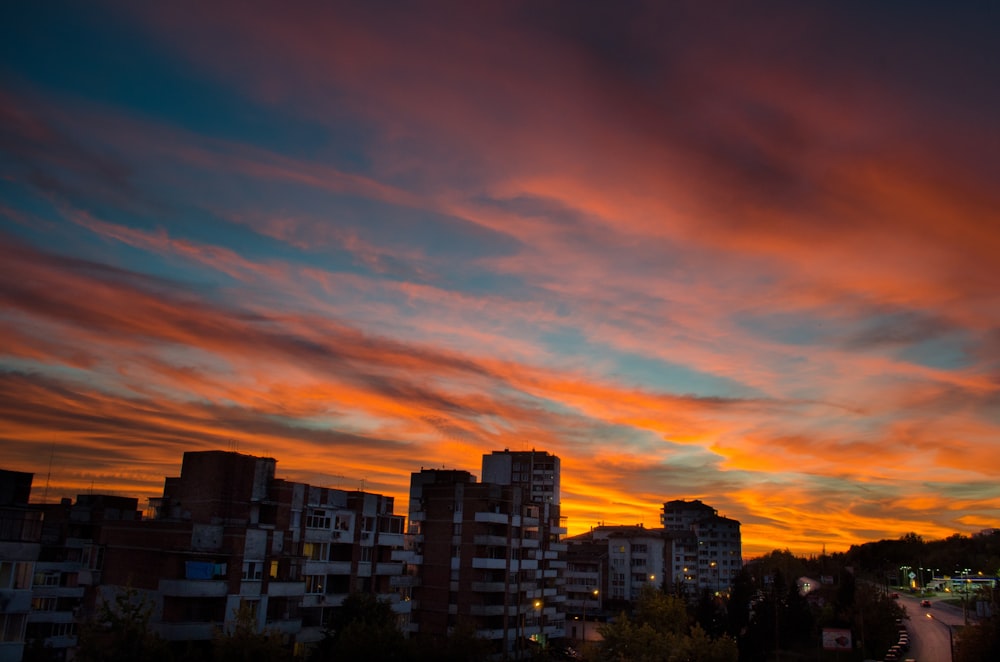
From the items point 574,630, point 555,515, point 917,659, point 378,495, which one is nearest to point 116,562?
point 378,495

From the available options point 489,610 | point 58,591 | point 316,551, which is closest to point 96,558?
point 316,551

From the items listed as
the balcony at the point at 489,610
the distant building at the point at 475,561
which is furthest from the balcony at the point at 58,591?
the balcony at the point at 489,610

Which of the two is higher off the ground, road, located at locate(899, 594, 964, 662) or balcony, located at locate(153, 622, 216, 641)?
balcony, located at locate(153, 622, 216, 641)

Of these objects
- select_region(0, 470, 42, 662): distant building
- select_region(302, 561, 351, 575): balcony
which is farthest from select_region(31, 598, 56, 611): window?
select_region(0, 470, 42, 662): distant building

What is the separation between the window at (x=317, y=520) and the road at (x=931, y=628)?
2531 inches

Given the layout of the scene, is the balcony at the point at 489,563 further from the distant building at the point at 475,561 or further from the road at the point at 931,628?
the road at the point at 931,628

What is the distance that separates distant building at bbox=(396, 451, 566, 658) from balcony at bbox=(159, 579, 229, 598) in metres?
32.7

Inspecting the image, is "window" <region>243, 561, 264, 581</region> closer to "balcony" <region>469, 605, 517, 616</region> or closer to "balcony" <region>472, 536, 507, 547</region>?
"balcony" <region>472, 536, 507, 547</region>

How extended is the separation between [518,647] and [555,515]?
2317 centimetres

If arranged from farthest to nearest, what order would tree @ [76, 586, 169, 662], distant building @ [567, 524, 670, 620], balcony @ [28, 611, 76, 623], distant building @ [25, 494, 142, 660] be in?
distant building @ [567, 524, 670, 620]
distant building @ [25, 494, 142, 660]
balcony @ [28, 611, 76, 623]
tree @ [76, 586, 169, 662]

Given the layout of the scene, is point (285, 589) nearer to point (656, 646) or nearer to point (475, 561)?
point (475, 561)

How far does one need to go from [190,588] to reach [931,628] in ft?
354

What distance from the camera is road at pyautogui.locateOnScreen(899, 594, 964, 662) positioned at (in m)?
89.5

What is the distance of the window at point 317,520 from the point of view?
68.7 meters
